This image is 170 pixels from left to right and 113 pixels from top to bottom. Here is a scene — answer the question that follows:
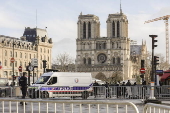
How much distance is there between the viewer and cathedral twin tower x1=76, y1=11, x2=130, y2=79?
532 feet

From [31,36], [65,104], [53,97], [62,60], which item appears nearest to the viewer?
[65,104]

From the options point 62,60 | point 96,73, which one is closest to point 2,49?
point 62,60

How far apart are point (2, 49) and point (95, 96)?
8623cm

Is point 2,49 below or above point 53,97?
above

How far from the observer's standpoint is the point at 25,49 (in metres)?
126

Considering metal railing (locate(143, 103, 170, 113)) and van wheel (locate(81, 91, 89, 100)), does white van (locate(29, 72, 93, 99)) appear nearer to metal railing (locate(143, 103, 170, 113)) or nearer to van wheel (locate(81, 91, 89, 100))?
van wheel (locate(81, 91, 89, 100))

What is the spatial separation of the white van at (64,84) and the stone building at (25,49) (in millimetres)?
77817

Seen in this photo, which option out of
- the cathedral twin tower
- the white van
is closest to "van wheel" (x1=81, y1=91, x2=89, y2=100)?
the white van

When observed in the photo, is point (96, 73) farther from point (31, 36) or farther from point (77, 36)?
point (31, 36)

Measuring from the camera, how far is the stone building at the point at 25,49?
114 m

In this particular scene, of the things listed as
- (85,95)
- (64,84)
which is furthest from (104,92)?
(64,84)

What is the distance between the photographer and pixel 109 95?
30.3 metres

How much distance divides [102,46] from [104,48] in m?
1.06

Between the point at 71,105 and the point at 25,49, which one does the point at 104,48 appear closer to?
the point at 25,49
